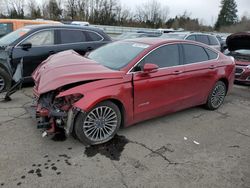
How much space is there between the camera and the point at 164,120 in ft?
16.3

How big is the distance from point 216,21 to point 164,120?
73177 mm

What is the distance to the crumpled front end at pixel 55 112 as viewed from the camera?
3.58 metres

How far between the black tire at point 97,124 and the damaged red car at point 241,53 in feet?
18.8

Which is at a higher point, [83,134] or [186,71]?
[186,71]

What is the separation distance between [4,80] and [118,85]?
11.6 feet

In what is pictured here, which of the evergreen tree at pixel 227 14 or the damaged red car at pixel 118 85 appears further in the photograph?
the evergreen tree at pixel 227 14

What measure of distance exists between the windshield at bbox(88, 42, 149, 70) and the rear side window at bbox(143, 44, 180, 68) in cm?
20

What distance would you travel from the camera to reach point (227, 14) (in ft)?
232

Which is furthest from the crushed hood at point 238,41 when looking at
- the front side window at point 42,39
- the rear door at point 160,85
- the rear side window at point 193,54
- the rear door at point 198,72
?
the front side window at point 42,39

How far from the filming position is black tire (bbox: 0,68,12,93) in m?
6.03

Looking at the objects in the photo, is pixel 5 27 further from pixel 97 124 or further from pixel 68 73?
pixel 97 124

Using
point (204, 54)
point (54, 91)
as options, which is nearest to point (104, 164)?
point (54, 91)

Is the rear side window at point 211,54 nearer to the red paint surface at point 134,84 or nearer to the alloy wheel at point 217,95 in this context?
the red paint surface at point 134,84

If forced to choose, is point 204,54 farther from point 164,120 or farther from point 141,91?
point 141,91
